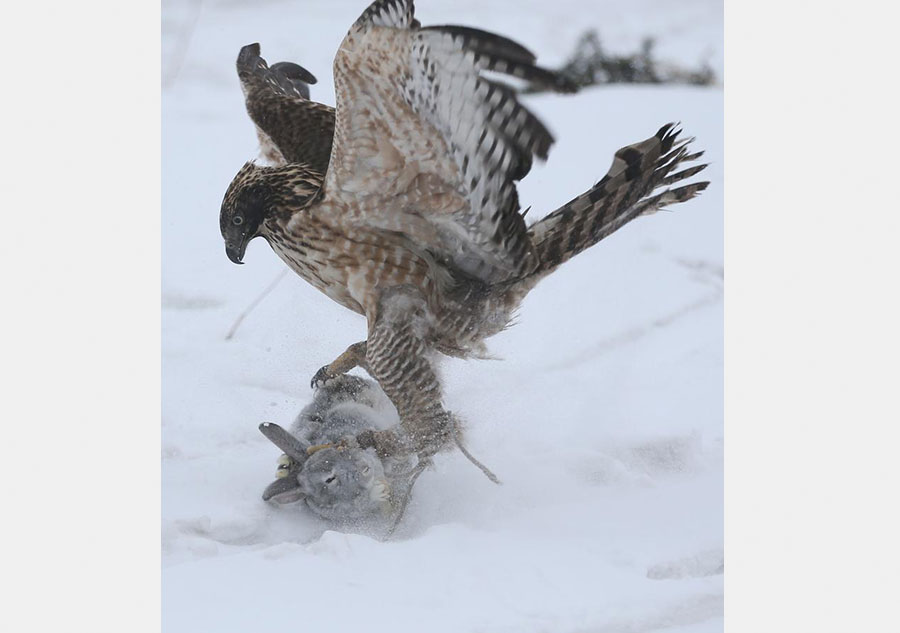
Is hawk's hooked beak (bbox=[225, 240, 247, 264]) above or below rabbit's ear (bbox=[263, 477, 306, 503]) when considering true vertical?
above

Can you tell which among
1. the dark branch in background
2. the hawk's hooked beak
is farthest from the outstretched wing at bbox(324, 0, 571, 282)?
the dark branch in background

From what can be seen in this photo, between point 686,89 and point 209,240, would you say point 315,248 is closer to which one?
point 209,240

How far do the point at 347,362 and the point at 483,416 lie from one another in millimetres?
469

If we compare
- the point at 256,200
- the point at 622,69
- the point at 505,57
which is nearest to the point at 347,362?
the point at 256,200

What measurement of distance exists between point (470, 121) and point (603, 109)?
3007 mm

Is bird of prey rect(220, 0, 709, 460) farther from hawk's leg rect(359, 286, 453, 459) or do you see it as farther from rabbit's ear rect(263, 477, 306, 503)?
rabbit's ear rect(263, 477, 306, 503)

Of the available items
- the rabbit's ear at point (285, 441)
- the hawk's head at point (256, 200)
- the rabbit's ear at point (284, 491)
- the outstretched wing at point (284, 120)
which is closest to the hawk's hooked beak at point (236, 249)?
the hawk's head at point (256, 200)

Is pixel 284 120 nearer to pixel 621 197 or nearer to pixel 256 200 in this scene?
pixel 256 200

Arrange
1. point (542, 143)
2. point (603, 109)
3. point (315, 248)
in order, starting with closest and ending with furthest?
1. point (542, 143)
2. point (315, 248)
3. point (603, 109)

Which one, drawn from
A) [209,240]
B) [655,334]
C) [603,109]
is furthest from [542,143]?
[603,109]

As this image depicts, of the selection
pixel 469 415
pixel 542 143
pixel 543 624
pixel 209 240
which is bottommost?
pixel 543 624

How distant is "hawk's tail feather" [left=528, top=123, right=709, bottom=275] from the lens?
2863 mm

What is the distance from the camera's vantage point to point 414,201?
271 centimetres

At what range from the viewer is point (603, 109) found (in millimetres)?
5184
